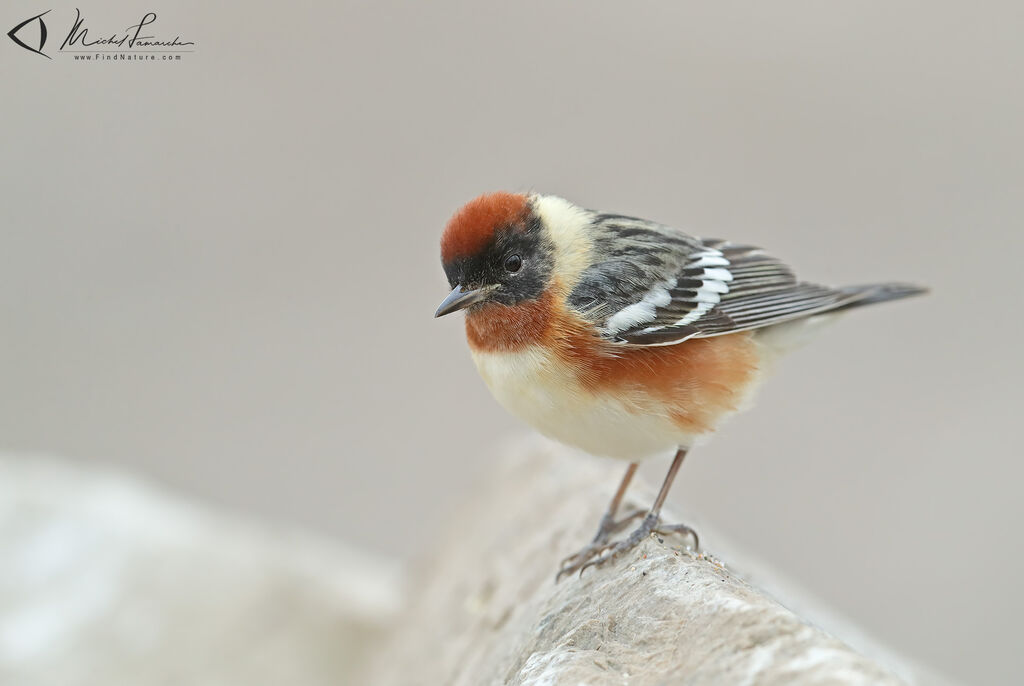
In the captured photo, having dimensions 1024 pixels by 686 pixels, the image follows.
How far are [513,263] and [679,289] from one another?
78cm

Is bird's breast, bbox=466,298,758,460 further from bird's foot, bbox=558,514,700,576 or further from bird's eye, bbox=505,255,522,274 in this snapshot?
bird's foot, bbox=558,514,700,576

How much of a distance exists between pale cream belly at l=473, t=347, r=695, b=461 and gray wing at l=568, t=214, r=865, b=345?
27 cm

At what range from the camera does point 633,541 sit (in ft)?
12.8

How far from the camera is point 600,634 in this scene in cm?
317

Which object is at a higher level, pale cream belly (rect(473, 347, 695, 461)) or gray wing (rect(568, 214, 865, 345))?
gray wing (rect(568, 214, 865, 345))

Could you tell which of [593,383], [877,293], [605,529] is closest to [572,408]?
[593,383]

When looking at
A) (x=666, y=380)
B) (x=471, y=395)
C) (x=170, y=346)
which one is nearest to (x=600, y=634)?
(x=666, y=380)

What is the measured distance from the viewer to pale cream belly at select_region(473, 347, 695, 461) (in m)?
3.96

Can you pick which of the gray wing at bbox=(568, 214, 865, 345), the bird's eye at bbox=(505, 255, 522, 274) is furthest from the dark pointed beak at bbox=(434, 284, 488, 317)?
the gray wing at bbox=(568, 214, 865, 345)

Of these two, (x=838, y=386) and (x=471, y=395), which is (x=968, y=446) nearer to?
(x=838, y=386)

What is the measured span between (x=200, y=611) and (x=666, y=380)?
3.32 m

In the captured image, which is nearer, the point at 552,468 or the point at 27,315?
the point at 552,468

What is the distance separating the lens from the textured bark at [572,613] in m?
2.56

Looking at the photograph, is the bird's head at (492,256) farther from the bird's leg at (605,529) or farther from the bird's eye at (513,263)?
the bird's leg at (605,529)
